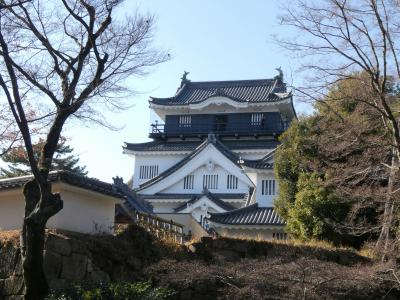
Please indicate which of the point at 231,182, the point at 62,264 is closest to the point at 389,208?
the point at 62,264

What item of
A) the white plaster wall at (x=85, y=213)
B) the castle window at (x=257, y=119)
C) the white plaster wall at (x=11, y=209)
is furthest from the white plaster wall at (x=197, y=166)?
the white plaster wall at (x=11, y=209)

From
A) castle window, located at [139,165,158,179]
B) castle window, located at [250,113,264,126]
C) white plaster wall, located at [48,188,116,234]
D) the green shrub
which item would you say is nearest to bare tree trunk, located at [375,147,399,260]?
the green shrub

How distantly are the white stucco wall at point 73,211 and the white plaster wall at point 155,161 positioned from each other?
26005mm

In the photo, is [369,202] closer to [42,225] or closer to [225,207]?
[42,225]

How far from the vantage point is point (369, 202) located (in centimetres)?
1416

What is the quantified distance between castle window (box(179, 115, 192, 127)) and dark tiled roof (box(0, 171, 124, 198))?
27.4 m

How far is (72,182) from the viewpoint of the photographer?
12.8 m

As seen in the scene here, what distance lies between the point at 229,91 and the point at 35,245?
34.0 m

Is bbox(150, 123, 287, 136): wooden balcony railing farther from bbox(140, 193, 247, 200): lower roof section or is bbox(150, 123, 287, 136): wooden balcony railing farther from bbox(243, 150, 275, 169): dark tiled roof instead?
bbox(243, 150, 275, 169): dark tiled roof

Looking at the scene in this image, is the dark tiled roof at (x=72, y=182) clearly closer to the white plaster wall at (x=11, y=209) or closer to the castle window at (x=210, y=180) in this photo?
the white plaster wall at (x=11, y=209)

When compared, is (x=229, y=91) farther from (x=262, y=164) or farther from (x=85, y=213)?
(x=85, y=213)

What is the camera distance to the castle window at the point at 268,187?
27.8m

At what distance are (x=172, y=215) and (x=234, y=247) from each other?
437 inches

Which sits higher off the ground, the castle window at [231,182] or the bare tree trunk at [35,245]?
the castle window at [231,182]
